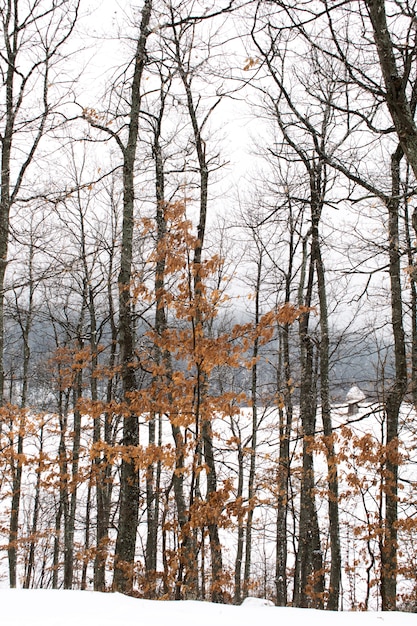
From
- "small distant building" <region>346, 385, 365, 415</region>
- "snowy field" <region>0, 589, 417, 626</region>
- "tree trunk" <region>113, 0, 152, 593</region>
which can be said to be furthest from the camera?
"small distant building" <region>346, 385, 365, 415</region>

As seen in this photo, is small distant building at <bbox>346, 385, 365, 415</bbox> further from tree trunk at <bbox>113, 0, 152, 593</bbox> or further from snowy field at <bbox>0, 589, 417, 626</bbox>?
snowy field at <bbox>0, 589, 417, 626</bbox>

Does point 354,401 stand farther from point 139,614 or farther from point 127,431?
point 139,614

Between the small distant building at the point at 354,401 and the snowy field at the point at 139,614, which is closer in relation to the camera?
the snowy field at the point at 139,614

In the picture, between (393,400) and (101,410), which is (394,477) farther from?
(101,410)

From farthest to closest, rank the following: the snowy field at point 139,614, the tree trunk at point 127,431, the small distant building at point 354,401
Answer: the small distant building at point 354,401 < the tree trunk at point 127,431 < the snowy field at point 139,614

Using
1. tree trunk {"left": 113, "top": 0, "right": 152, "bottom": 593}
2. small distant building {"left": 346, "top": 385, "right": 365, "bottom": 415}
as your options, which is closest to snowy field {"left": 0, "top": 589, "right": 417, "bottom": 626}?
tree trunk {"left": 113, "top": 0, "right": 152, "bottom": 593}

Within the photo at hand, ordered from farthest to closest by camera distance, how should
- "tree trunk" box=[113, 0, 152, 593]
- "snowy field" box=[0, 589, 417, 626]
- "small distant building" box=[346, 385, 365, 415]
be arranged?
"small distant building" box=[346, 385, 365, 415], "tree trunk" box=[113, 0, 152, 593], "snowy field" box=[0, 589, 417, 626]

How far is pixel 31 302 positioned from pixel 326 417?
10659 millimetres

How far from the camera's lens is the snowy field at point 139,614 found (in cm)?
262

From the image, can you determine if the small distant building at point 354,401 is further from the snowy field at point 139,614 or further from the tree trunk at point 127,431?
the snowy field at point 139,614

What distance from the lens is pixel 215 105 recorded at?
9.21 metres

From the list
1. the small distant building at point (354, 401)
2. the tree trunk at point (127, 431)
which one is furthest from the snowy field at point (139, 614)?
the small distant building at point (354, 401)

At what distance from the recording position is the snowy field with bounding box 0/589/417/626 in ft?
8.61

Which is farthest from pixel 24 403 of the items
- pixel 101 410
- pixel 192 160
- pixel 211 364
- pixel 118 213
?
pixel 211 364
